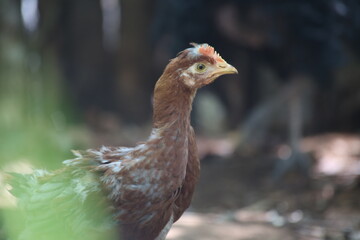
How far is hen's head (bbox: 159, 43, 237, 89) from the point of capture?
9.68 ft

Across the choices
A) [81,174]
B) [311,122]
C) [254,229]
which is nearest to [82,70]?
[311,122]

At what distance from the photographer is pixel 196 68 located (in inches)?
116

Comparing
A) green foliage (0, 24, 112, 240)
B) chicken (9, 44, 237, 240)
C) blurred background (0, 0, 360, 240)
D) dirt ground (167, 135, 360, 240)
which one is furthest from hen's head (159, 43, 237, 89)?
green foliage (0, 24, 112, 240)

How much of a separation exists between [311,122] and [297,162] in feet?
7.70

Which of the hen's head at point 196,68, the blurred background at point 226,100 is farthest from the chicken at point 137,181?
the blurred background at point 226,100

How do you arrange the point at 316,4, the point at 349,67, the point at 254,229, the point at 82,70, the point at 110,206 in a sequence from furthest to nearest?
the point at 82,70, the point at 349,67, the point at 316,4, the point at 254,229, the point at 110,206

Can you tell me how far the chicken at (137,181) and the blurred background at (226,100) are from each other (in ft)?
2.62

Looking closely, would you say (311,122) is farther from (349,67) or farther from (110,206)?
(110,206)

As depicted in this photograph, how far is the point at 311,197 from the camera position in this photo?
20.6 ft

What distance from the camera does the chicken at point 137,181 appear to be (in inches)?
113

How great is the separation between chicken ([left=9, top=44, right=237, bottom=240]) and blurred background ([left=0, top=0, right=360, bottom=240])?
0.80 m

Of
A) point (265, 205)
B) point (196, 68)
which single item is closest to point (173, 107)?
point (196, 68)

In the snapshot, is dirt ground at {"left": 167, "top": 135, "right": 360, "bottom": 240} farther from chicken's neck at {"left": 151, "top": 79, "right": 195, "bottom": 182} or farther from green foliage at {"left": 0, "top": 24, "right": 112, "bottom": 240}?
green foliage at {"left": 0, "top": 24, "right": 112, "bottom": 240}

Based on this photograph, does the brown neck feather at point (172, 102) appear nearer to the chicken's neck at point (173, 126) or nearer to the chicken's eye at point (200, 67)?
the chicken's neck at point (173, 126)
